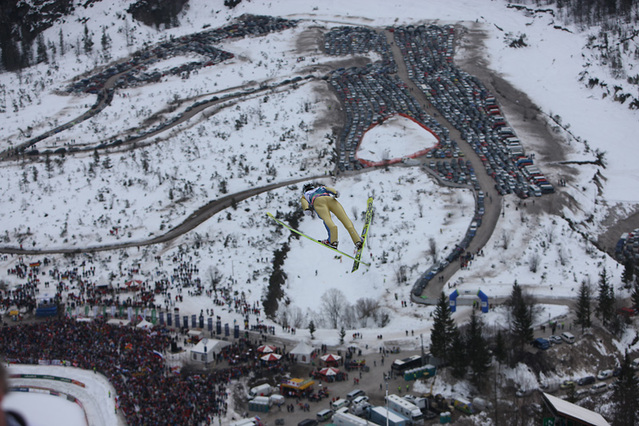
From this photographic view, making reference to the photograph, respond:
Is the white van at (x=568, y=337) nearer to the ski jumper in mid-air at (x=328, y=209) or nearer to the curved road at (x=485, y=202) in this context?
the curved road at (x=485, y=202)

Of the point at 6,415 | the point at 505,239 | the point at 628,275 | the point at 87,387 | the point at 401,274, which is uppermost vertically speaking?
the point at 6,415

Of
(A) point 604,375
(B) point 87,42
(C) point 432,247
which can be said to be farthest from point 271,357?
(B) point 87,42

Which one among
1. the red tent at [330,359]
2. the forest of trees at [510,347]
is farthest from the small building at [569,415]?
the red tent at [330,359]

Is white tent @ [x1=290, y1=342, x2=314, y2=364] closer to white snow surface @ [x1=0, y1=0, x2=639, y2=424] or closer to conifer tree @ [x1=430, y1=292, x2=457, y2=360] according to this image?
white snow surface @ [x1=0, y1=0, x2=639, y2=424]

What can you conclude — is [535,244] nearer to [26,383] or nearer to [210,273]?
[210,273]

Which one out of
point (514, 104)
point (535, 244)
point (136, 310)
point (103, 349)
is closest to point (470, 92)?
point (514, 104)

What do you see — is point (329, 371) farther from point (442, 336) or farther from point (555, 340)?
point (555, 340)
